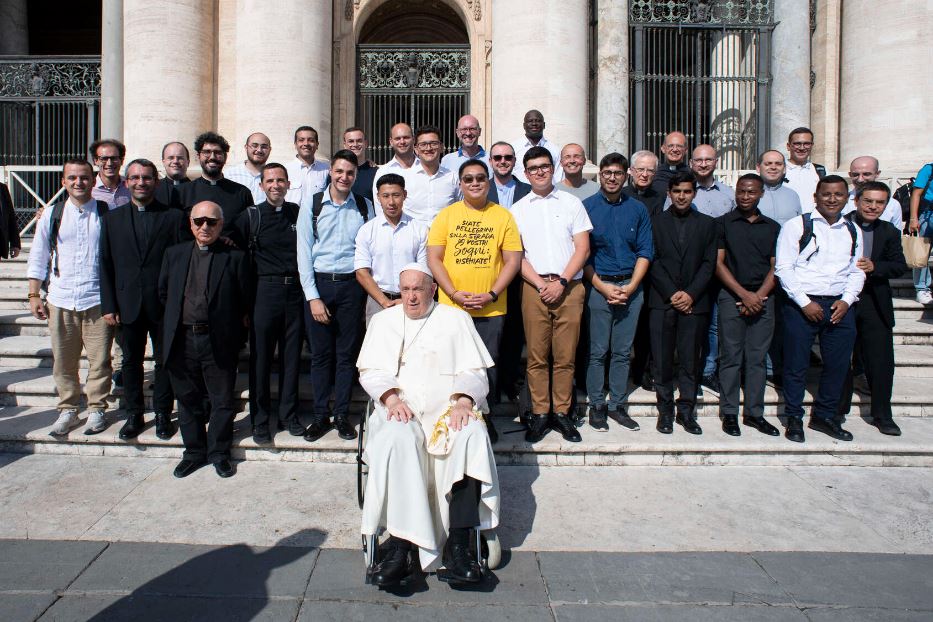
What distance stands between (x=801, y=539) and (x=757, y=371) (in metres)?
1.85

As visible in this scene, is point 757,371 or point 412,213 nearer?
point 757,371

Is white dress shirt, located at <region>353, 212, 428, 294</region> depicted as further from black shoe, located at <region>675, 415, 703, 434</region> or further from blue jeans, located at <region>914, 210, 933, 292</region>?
blue jeans, located at <region>914, 210, 933, 292</region>

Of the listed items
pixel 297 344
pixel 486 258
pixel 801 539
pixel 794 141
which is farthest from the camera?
pixel 794 141

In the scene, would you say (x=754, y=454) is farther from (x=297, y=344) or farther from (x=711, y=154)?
(x=297, y=344)

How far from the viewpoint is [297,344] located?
5.25m

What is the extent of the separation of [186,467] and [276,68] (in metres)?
6.62

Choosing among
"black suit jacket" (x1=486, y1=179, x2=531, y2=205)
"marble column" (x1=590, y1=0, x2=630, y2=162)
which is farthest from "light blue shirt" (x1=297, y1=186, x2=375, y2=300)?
"marble column" (x1=590, y1=0, x2=630, y2=162)

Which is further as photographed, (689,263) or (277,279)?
(689,263)

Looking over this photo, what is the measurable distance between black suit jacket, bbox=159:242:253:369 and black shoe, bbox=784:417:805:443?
14.3 feet

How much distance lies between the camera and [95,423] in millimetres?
5227

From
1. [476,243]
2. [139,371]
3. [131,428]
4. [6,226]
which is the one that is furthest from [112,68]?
[476,243]

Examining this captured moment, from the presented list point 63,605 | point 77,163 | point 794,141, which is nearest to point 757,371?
point 794,141

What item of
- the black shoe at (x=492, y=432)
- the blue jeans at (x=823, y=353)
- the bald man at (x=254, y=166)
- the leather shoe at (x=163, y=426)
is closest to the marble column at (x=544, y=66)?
the bald man at (x=254, y=166)

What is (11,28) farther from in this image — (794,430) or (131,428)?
(794,430)
